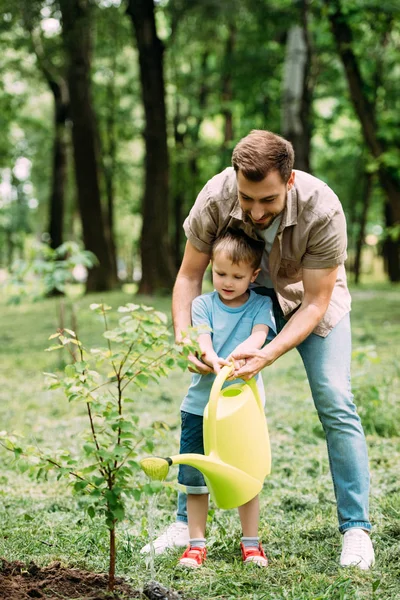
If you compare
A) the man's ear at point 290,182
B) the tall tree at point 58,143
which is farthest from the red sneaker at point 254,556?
the tall tree at point 58,143

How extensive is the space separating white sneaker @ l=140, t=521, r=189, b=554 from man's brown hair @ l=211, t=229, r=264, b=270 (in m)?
1.15

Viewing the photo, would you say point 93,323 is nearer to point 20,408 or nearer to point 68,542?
point 20,408

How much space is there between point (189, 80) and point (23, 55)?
A: 4710 mm

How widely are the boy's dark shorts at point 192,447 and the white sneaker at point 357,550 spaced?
0.59 meters

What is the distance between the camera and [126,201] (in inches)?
1179

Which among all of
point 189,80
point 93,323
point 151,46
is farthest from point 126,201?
point 93,323

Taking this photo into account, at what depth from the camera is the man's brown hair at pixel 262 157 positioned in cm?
270

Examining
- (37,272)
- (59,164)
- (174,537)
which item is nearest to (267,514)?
(174,537)

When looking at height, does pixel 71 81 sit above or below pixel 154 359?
above

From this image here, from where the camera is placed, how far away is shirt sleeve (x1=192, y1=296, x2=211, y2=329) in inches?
120

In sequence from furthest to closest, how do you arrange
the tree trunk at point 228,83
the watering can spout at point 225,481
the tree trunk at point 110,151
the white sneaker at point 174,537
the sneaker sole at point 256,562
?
the tree trunk at point 110,151 < the tree trunk at point 228,83 < the white sneaker at point 174,537 < the sneaker sole at point 256,562 < the watering can spout at point 225,481

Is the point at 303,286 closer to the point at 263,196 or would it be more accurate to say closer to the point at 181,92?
the point at 263,196

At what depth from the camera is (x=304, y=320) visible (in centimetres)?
296

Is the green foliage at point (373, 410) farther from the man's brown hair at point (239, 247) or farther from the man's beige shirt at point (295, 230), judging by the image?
the man's brown hair at point (239, 247)
